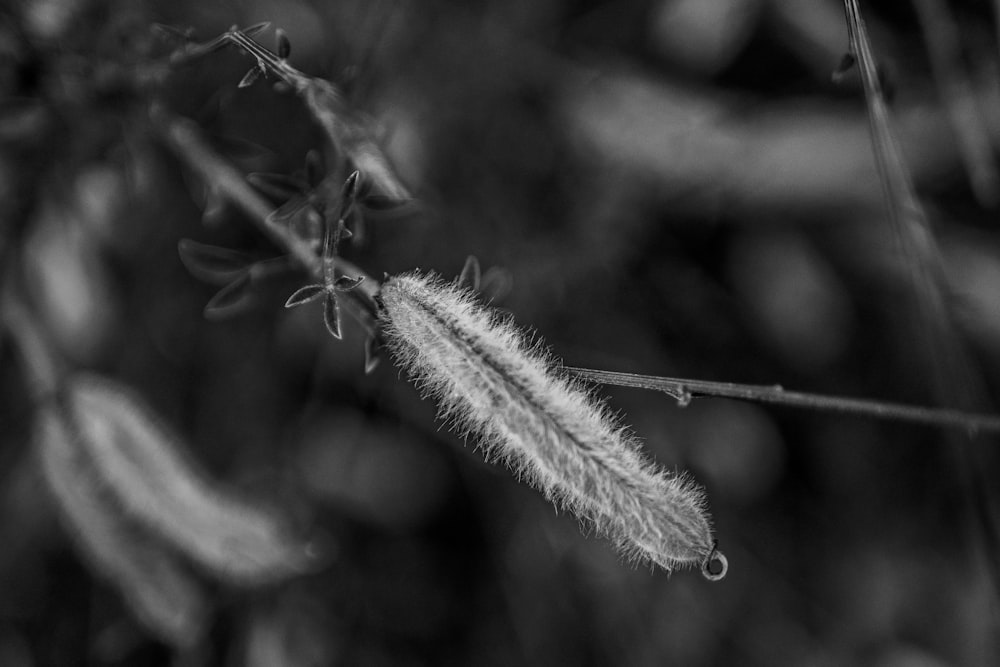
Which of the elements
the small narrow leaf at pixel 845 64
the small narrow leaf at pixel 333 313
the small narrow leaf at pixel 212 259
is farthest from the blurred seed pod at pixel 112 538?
the small narrow leaf at pixel 845 64

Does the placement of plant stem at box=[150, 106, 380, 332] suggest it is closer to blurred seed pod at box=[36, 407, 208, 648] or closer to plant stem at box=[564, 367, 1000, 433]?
plant stem at box=[564, 367, 1000, 433]

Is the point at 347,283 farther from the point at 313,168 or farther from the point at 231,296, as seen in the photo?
the point at 231,296

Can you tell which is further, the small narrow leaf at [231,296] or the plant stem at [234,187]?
the small narrow leaf at [231,296]

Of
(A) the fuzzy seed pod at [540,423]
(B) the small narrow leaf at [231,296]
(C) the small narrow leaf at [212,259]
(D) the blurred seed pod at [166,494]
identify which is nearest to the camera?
(A) the fuzzy seed pod at [540,423]

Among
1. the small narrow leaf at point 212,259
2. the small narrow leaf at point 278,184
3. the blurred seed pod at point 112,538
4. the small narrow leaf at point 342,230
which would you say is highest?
the small narrow leaf at point 342,230

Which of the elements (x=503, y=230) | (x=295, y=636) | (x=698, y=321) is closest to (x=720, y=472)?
(x=698, y=321)

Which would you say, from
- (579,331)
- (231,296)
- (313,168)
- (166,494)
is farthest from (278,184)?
(579,331)

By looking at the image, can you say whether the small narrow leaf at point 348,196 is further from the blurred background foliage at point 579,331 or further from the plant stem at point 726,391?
the blurred background foliage at point 579,331

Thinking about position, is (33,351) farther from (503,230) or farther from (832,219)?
(832,219)
